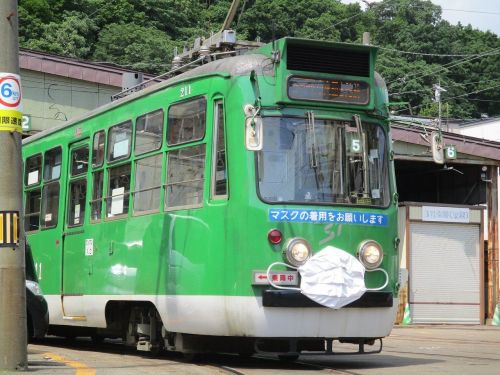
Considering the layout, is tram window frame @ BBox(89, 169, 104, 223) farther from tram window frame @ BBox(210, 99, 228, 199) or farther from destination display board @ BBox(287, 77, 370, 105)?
destination display board @ BBox(287, 77, 370, 105)

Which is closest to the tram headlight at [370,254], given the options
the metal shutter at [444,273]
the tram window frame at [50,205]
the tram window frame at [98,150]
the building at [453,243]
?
the tram window frame at [98,150]

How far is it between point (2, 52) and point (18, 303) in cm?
253

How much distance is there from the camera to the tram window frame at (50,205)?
1455 centimetres

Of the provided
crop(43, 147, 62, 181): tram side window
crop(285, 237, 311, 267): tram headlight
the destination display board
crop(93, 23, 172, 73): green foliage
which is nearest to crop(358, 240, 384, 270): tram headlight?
crop(285, 237, 311, 267): tram headlight

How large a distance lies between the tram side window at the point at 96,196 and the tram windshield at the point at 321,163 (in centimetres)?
354

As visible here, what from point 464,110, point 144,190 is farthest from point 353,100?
point 464,110

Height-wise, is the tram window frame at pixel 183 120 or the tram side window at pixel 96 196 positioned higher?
the tram window frame at pixel 183 120

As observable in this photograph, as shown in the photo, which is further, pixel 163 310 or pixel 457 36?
pixel 457 36

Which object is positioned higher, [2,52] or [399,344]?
[2,52]

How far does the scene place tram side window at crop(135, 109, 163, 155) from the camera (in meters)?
11.7

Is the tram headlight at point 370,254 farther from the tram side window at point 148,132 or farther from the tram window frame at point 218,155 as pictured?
the tram side window at point 148,132

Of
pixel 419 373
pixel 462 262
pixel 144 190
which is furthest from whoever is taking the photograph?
pixel 462 262

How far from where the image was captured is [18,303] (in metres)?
9.31

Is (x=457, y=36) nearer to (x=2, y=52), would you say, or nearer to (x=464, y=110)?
(x=464, y=110)
